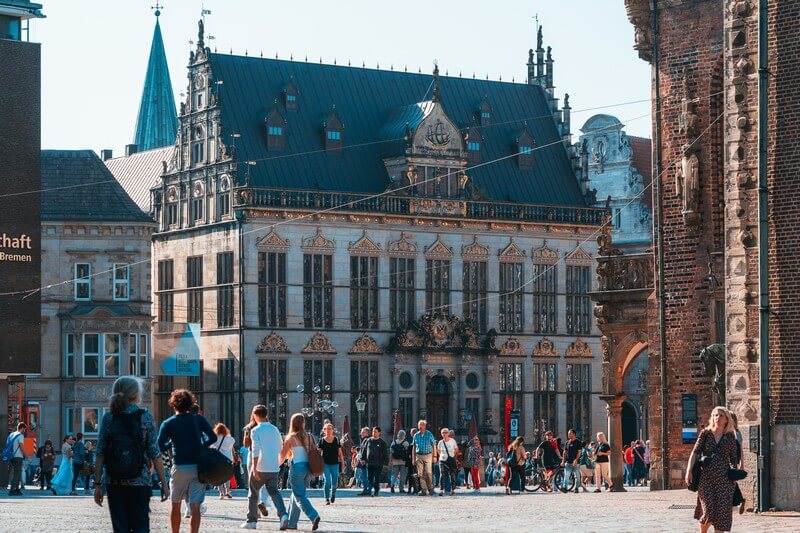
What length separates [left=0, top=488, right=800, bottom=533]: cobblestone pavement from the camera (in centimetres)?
2583

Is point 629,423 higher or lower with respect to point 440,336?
lower

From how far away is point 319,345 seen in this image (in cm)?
7044

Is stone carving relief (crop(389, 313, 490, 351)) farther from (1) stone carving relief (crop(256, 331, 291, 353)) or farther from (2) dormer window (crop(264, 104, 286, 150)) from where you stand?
(2) dormer window (crop(264, 104, 286, 150))

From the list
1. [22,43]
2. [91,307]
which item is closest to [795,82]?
[22,43]

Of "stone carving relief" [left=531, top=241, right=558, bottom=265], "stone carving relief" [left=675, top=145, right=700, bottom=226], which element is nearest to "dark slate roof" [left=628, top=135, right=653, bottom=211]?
"stone carving relief" [left=531, top=241, right=558, bottom=265]

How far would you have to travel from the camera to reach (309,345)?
230 feet

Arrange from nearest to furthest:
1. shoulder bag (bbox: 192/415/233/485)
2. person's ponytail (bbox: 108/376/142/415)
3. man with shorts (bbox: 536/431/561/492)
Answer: person's ponytail (bbox: 108/376/142/415) → shoulder bag (bbox: 192/415/233/485) → man with shorts (bbox: 536/431/561/492)

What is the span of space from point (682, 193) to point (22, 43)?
2200 cm

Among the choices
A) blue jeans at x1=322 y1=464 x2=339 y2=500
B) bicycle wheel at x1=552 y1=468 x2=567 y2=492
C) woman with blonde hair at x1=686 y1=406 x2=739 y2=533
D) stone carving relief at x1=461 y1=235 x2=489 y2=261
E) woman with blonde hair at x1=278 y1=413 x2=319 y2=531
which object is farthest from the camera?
stone carving relief at x1=461 y1=235 x2=489 y2=261

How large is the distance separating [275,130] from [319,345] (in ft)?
26.1

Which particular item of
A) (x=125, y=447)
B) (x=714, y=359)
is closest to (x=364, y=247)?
(x=714, y=359)

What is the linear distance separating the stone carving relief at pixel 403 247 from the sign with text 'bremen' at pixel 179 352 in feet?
26.8

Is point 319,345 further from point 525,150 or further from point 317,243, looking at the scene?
point 525,150

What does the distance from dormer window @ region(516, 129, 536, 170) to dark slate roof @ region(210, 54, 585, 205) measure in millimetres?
257
